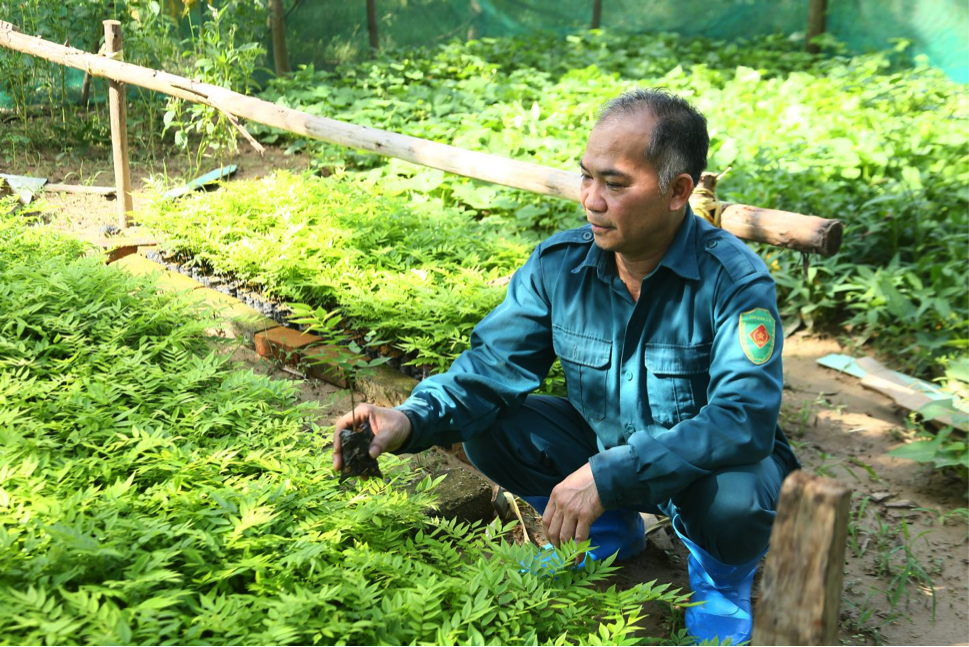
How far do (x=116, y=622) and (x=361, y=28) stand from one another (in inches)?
361

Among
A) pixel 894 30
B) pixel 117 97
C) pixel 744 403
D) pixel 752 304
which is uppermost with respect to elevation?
pixel 894 30

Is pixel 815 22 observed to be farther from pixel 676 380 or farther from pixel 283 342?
pixel 676 380

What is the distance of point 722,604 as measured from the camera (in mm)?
2439

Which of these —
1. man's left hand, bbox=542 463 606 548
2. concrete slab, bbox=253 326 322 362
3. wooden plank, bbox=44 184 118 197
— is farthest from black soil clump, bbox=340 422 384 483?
wooden plank, bbox=44 184 118 197

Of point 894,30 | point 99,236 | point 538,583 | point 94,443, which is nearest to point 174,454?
point 94,443

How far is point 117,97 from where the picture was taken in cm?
550

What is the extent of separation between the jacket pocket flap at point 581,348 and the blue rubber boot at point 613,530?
0.46 meters

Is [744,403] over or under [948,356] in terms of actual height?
over

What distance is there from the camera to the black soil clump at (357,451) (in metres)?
2.23

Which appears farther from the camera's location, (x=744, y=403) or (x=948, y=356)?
(x=948, y=356)

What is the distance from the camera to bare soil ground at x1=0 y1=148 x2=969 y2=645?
2.83 metres

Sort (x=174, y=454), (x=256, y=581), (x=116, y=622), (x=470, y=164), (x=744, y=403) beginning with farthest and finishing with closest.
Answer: (x=470, y=164), (x=174, y=454), (x=744, y=403), (x=256, y=581), (x=116, y=622)

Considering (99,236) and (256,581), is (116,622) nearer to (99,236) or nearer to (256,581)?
(256,581)

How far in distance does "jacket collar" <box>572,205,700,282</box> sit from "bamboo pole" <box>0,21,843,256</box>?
1008 mm
